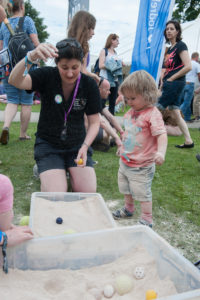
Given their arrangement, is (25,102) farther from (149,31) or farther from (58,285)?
(149,31)

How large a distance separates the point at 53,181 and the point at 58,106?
1.72 ft

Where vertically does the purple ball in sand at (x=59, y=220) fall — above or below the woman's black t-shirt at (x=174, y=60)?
below

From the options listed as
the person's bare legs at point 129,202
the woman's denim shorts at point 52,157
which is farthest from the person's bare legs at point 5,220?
the person's bare legs at point 129,202

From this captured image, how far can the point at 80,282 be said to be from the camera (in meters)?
1.12

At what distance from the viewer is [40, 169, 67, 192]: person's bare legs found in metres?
1.89

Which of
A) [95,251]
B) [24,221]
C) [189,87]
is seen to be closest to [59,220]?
[24,221]

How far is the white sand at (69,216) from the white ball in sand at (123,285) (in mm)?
418

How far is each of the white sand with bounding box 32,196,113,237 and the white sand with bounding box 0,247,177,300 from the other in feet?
1.10

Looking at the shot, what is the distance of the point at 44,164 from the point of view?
1969mm

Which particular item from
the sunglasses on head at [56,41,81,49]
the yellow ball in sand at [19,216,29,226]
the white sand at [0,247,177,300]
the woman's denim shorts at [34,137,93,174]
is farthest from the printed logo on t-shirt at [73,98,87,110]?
the white sand at [0,247,177,300]

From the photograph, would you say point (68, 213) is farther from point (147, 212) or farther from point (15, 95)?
point (15, 95)

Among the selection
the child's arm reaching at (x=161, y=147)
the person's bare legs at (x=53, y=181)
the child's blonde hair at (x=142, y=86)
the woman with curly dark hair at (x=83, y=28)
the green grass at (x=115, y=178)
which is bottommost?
the green grass at (x=115, y=178)

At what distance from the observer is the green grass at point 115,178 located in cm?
205

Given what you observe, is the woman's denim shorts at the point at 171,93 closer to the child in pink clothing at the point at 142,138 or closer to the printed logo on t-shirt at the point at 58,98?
the child in pink clothing at the point at 142,138
